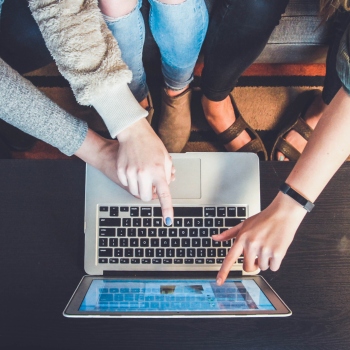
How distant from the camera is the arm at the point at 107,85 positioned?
25.1 inches

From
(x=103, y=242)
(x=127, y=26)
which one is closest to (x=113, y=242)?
(x=103, y=242)

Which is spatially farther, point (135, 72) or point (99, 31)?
point (135, 72)

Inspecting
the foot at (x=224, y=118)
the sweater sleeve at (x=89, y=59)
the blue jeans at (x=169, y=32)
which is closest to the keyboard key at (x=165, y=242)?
the sweater sleeve at (x=89, y=59)

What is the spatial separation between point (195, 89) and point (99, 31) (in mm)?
605

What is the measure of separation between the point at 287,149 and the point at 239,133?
6.1 inches

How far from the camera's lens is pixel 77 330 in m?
0.69

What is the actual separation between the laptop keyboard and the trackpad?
0.09ft

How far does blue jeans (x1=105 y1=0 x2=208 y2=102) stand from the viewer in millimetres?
775

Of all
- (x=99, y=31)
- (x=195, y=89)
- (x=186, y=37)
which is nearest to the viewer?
(x=99, y=31)

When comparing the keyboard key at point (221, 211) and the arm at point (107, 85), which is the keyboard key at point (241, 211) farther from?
the arm at point (107, 85)

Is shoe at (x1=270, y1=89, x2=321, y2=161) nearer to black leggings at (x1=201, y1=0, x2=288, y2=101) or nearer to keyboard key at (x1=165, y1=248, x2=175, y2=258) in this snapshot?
black leggings at (x1=201, y1=0, x2=288, y2=101)

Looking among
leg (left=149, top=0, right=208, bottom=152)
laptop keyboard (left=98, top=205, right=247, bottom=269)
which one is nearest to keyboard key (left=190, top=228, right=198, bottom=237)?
laptop keyboard (left=98, top=205, right=247, bottom=269)

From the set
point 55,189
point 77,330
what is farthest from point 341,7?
point 77,330

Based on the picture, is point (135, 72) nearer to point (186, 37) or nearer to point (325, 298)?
point (186, 37)
